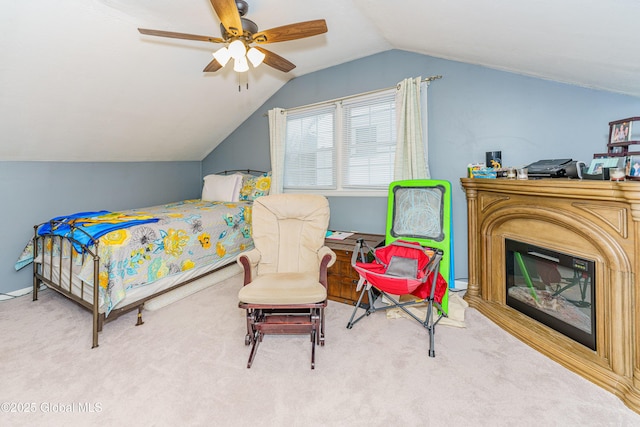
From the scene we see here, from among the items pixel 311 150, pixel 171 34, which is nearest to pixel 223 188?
pixel 311 150

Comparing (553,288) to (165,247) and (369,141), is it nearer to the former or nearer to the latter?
(369,141)

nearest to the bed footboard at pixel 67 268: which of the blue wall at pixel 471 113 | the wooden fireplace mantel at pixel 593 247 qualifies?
the blue wall at pixel 471 113

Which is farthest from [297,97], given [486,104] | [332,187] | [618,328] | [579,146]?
[618,328]

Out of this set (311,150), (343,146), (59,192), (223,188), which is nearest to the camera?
(59,192)

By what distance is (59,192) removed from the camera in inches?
127

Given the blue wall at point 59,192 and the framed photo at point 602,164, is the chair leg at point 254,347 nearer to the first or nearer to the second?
the framed photo at point 602,164

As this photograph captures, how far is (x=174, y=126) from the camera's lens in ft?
12.4

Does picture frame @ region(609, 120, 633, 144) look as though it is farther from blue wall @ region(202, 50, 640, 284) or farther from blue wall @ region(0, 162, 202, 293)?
blue wall @ region(0, 162, 202, 293)

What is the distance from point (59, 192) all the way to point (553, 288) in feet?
16.4

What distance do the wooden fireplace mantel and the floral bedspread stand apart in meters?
2.82

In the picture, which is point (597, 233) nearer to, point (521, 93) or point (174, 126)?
point (521, 93)

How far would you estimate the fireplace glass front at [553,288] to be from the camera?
179 centimetres

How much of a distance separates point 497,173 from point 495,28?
1148mm

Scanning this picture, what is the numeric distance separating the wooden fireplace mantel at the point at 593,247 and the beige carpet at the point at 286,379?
104mm
